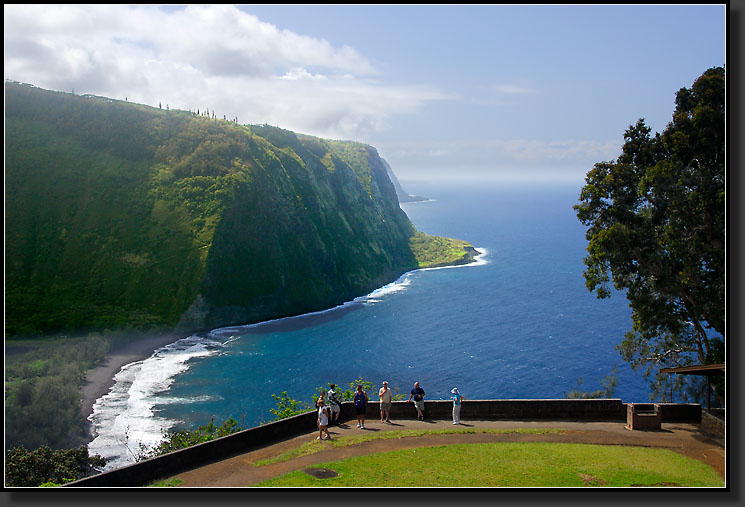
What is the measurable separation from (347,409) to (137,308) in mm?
57742

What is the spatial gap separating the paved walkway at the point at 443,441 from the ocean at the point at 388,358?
23422 millimetres

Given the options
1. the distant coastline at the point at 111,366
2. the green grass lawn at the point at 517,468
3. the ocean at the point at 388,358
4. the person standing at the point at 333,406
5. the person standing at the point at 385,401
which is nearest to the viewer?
the green grass lawn at the point at 517,468

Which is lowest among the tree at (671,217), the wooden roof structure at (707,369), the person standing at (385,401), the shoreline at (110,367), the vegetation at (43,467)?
the shoreline at (110,367)

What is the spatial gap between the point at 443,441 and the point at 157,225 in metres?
73.4

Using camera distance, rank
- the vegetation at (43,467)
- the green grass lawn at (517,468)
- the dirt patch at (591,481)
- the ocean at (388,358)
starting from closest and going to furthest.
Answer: the dirt patch at (591,481)
the green grass lawn at (517,468)
the vegetation at (43,467)
the ocean at (388,358)

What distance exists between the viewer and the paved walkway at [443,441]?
16719 millimetres

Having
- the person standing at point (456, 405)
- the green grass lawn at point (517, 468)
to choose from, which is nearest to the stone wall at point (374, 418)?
the person standing at point (456, 405)

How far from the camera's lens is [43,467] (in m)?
26.5

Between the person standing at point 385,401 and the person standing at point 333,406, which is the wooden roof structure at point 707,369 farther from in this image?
the person standing at point 333,406

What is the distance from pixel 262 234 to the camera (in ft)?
303

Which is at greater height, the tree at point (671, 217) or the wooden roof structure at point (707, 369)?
the tree at point (671, 217)

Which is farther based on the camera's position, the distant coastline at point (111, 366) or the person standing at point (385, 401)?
the distant coastline at point (111, 366)

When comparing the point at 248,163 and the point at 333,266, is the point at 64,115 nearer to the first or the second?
the point at 248,163

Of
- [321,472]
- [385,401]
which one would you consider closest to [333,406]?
[385,401]
